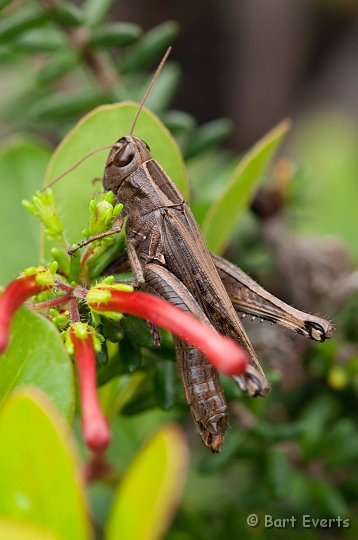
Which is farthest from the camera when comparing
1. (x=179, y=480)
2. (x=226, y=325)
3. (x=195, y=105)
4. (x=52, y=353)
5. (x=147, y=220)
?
(x=195, y=105)

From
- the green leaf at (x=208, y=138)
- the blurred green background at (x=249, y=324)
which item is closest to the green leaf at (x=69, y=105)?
the blurred green background at (x=249, y=324)

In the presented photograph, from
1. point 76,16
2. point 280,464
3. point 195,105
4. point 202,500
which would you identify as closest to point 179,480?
point 280,464

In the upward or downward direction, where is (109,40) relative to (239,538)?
upward

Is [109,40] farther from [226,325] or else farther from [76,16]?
[226,325]

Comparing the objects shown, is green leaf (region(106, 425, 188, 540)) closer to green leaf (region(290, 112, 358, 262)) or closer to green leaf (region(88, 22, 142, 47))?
green leaf (region(88, 22, 142, 47))

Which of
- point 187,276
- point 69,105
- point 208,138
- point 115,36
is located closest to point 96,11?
point 115,36

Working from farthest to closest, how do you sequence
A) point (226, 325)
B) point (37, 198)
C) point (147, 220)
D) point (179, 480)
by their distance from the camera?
point (147, 220) → point (226, 325) → point (37, 198) → point (179, 480)
